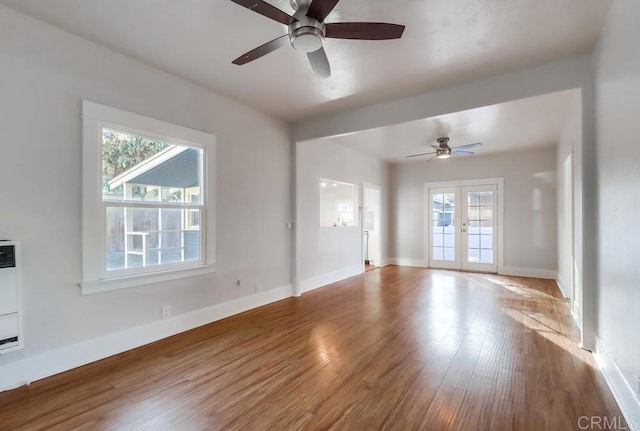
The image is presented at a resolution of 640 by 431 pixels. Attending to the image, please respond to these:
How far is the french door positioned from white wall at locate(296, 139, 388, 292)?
208cm

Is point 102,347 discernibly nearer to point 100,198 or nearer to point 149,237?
point 149,237

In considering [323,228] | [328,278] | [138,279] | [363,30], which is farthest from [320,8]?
[328,278]

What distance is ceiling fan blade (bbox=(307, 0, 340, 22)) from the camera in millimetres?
1861

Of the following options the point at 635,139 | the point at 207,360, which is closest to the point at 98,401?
the point at 207,360

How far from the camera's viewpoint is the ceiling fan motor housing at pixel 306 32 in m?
2.04

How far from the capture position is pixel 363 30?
6.80 feet

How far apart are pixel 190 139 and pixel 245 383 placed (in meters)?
2.66

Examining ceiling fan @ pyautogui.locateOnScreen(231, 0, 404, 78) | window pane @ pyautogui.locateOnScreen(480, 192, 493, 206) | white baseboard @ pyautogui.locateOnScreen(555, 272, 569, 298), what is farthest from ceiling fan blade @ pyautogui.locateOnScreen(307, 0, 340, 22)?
window pane @ pyautogui.locateOnScreen(480, 192, 493, 206)

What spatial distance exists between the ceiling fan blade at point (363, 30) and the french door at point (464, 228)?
6208 millimetres

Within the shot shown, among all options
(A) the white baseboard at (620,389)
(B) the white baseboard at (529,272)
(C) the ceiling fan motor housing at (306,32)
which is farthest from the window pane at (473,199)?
(C) the ceiling fan motor housing at (306,32)

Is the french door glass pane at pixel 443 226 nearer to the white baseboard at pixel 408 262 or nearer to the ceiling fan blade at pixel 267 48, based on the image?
the white baseboard at pixel 408 262

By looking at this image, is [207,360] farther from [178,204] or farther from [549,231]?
[549,231]

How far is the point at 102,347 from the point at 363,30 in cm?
342

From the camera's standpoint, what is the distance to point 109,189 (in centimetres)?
294
